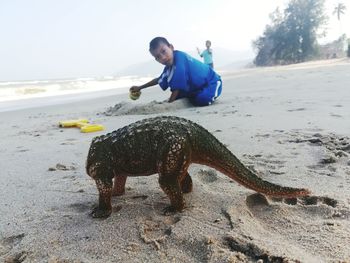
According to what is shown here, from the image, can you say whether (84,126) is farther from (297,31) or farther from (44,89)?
(297,31)

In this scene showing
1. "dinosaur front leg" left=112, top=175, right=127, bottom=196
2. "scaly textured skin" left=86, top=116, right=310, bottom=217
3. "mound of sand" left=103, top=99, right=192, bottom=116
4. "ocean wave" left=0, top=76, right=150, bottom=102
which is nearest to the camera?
"scaly textured skin" left=86, top=116, right=310, bottom=217

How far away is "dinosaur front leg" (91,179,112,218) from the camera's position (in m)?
2.53

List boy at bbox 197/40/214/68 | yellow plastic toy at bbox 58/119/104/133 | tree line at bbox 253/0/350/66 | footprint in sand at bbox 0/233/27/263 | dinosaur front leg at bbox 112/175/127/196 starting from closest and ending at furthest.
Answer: footprint in sand at bbox 0/233/27/263
dinosaur front leg at bbox 112/175/127/196
yellow plastic toy at bbox 58/119/104/133
boy at bbox 197/40/214/68
tree line at bbox 253/0/350/66

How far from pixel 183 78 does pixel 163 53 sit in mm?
867

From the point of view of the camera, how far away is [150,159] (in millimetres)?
2516

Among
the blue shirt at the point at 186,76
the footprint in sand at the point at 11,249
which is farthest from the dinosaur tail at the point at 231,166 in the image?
the blue shirt at the point at 186,76

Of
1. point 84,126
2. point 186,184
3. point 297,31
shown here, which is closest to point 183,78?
point 84,126

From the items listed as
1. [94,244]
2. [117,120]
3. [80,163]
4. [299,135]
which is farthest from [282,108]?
[94,244]

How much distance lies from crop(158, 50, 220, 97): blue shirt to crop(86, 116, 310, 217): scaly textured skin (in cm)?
469

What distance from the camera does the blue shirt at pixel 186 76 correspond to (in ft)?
23.6

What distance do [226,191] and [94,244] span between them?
3.52ft

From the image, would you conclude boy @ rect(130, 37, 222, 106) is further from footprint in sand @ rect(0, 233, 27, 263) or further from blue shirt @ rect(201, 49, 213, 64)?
blue shirt @ rect(201, 49, 213, 64)

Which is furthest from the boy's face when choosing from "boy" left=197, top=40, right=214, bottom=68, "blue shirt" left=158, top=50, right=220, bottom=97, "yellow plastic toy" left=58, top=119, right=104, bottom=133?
"boy" left=197, top=40, right=214, bottom=68

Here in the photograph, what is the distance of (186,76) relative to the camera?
743 centimetres
